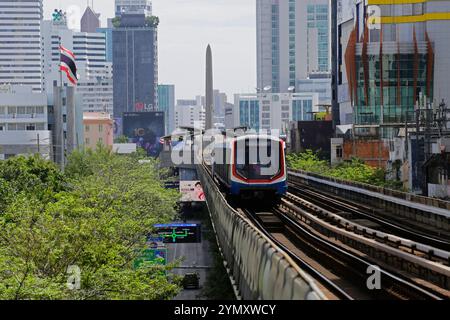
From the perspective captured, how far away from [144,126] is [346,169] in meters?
119

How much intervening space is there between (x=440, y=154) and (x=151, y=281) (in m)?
27.0

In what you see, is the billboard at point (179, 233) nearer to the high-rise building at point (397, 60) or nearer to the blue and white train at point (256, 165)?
the blue and white train at point (256, 165)

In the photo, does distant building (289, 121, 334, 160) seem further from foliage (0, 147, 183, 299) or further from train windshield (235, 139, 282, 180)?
train windshield (235, 139, 282, 180)

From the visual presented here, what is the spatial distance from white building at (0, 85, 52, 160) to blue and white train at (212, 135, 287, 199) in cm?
5727

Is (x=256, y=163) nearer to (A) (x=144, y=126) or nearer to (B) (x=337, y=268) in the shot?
(B) (x=337, y=268)

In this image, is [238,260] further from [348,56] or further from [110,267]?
[348,56]

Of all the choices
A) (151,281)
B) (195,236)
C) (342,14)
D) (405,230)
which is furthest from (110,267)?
(342,14)

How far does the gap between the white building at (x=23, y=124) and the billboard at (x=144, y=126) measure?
8308 cm

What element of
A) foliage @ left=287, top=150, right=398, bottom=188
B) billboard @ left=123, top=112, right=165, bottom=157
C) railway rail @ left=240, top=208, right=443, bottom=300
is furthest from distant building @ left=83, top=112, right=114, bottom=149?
railway rail @ left=240, top=208, right=443, bottom=300

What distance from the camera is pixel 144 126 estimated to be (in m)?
184

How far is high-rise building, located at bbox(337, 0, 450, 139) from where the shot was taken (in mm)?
86188

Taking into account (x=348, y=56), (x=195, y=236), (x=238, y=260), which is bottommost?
(x=195, y=236)
